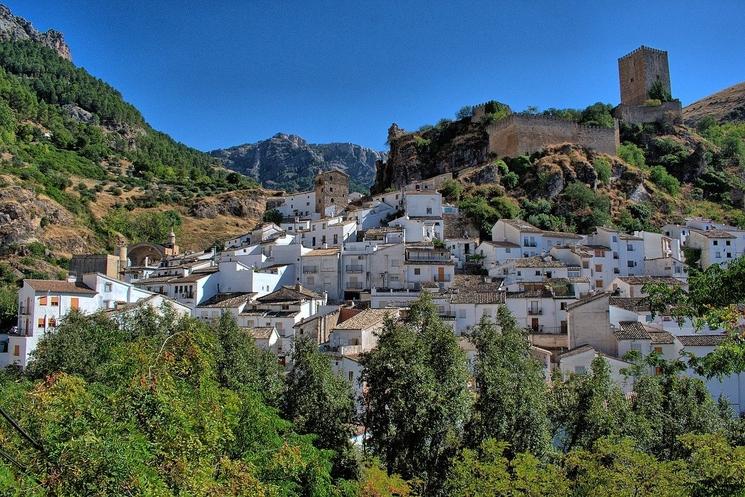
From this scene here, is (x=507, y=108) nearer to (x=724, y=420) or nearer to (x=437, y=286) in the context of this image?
(x=437, y=286)

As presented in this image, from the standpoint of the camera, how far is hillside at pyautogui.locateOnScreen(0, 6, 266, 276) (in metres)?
66.6

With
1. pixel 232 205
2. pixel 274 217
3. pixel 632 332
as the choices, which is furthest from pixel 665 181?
pixel 232 205

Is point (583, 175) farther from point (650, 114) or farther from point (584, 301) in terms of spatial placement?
point (584, 301)

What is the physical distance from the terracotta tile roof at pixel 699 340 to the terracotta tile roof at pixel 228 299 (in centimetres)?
2560

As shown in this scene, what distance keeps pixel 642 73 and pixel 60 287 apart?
274 feet

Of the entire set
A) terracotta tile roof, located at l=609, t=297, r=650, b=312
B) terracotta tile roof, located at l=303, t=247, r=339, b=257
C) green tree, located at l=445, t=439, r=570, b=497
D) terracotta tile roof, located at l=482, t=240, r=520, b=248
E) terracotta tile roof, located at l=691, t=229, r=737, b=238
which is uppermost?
terracotta tile roof, located at l=691, t=229, r=737, b=238

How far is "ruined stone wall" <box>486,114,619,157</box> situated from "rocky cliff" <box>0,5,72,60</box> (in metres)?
107

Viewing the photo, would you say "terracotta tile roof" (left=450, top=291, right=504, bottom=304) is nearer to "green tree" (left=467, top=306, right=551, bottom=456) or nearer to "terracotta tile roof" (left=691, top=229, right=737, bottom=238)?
"green tree" (left=467, top=306, right=551, bottom=456)

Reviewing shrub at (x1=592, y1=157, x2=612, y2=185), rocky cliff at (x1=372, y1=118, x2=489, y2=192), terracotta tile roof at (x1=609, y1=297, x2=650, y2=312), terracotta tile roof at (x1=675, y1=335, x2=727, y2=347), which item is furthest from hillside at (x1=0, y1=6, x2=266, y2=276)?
terracotta tile roof at (x1=675, y1=335, x2=727, y2=347)

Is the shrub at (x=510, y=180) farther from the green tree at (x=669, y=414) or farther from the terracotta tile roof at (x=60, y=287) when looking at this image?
the green tree at (x=669, y=414)

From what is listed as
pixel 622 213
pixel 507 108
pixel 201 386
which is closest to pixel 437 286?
pixel 622 213

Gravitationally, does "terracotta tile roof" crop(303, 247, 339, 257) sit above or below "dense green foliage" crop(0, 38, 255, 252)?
below

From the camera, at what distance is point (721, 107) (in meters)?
133

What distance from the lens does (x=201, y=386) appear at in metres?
13.3
